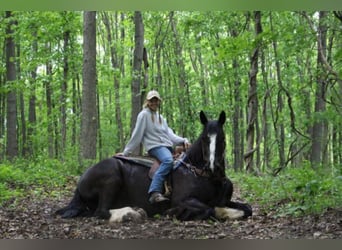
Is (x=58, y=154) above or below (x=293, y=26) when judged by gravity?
below

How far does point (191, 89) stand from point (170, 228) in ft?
23.8

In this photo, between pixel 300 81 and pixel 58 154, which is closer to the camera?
pixel 300 81

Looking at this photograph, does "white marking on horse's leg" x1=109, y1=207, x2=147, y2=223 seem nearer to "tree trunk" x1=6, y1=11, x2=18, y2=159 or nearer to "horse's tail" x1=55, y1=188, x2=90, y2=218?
"horse's tail" x1=55, y1=188, x2=90, y2=218

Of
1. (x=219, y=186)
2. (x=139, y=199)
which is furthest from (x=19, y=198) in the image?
(x=219, y=186)

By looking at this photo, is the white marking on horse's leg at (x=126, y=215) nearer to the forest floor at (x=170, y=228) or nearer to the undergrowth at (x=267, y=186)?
the forest floor at (x=170, y=228)

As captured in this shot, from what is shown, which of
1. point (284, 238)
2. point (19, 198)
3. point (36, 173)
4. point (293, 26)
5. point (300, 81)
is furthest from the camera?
point (300, 81)

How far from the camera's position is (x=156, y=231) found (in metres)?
4.32

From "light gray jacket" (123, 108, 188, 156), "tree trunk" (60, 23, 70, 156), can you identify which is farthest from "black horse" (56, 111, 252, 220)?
"tree trunk" (60, 23, 70, 156)

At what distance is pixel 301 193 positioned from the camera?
16.5 ft

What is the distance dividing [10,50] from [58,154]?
2.22 metres

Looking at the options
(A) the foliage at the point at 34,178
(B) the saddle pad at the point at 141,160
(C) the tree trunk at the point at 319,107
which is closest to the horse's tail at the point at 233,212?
(B) the saddle pad at the point at 141,160

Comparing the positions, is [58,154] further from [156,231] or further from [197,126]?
[156,231]

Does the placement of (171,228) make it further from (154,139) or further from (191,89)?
(191,89)

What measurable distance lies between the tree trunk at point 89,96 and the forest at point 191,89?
0.02 metres
